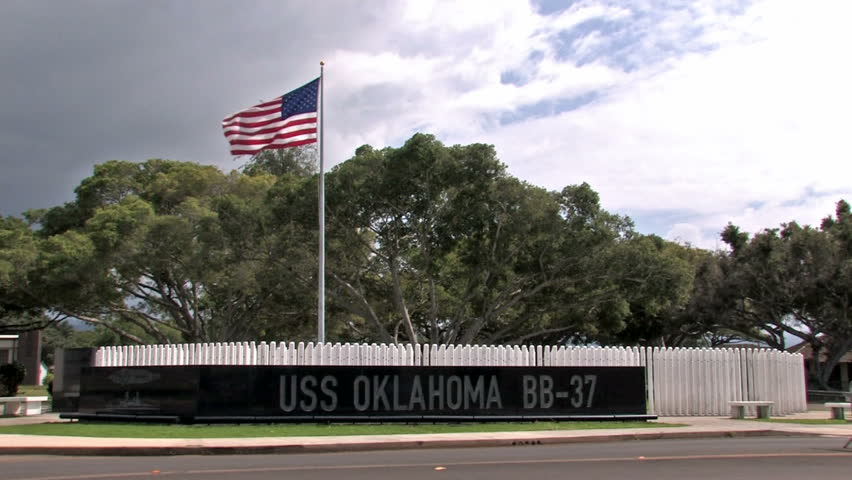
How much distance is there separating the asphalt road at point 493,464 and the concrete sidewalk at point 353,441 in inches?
19.7

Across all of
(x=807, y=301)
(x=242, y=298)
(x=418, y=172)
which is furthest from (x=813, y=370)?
(x=242, y=298)

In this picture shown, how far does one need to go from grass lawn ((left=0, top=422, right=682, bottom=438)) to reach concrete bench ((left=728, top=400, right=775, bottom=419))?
9.88ft

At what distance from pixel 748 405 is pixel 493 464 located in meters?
12.1

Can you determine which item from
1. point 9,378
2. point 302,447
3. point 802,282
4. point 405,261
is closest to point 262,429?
point 302,447

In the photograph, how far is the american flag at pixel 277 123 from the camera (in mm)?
22688

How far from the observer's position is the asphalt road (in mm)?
10922

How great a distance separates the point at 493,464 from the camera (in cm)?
1216

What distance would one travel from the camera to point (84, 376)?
20.0 m

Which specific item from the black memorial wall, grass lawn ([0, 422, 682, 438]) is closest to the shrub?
the black memorial wall

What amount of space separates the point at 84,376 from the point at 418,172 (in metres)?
12.9

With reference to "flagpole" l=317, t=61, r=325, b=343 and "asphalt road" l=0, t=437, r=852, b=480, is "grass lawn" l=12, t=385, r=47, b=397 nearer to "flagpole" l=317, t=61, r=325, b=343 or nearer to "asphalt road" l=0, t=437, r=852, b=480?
"flagpole" l=317, t=61, r=325, b=343

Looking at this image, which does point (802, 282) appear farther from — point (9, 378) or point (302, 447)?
point (9, 378)

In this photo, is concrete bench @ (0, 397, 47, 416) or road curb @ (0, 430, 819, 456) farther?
concrete bench @ (0, 397, 47, 416)

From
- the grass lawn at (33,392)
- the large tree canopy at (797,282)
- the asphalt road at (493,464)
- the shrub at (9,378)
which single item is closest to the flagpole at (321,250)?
the asphalt road at (493,464)
